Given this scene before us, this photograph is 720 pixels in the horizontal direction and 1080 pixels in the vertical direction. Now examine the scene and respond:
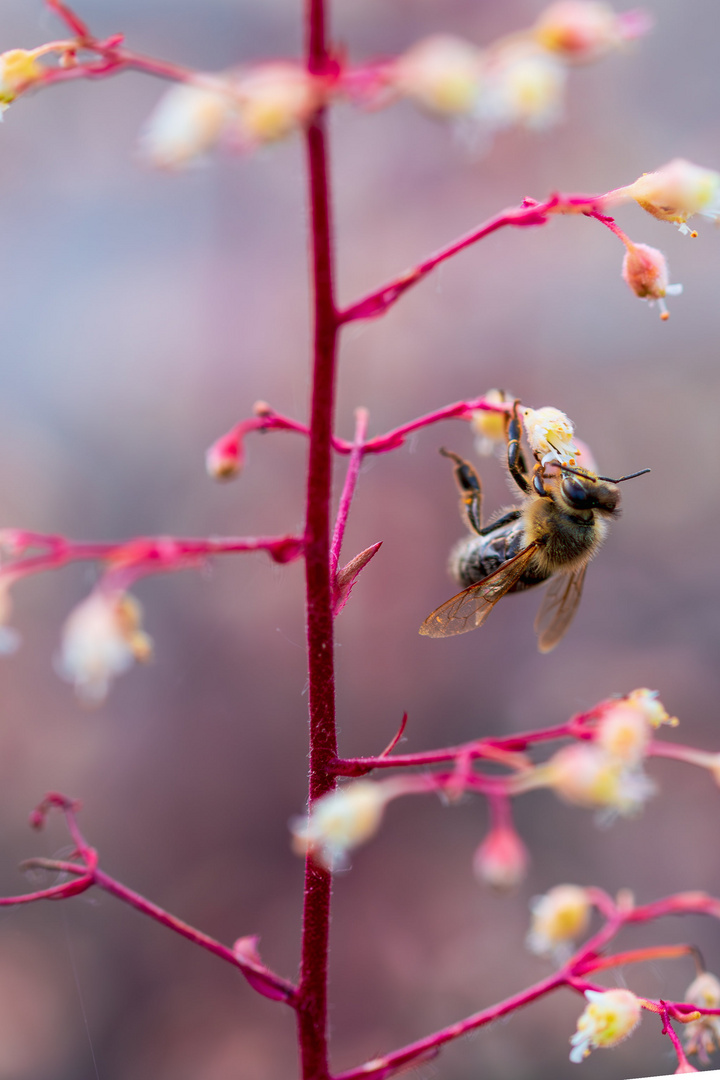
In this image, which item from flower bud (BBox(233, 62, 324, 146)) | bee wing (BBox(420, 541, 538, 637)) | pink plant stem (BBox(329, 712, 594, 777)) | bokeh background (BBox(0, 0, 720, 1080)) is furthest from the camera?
bokeh background (BBox(0, 0, 720, 1080))

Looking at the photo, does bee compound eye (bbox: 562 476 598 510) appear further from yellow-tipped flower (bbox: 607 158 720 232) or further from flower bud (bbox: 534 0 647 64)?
flower bud (bbox: 534 0 647 64)

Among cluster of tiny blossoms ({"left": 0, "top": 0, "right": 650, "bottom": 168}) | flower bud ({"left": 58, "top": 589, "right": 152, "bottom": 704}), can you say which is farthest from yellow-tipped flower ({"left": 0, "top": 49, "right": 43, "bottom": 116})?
flower bud ({"left": 58, "top": 589, "right": 152, "bottom": 704})

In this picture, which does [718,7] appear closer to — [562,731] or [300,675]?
[300,675]

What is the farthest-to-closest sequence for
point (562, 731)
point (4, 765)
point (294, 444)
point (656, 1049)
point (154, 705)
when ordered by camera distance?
point (294, 444) < point (154, 705) < point (4, 765) < point (656, 1049) < point (562, 731)

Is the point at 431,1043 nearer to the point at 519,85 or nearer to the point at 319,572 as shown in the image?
the point at 319,572

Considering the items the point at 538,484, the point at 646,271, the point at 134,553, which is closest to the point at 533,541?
the point at 538,484

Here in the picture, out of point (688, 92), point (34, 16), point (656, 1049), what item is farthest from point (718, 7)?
point (656, 1049)
